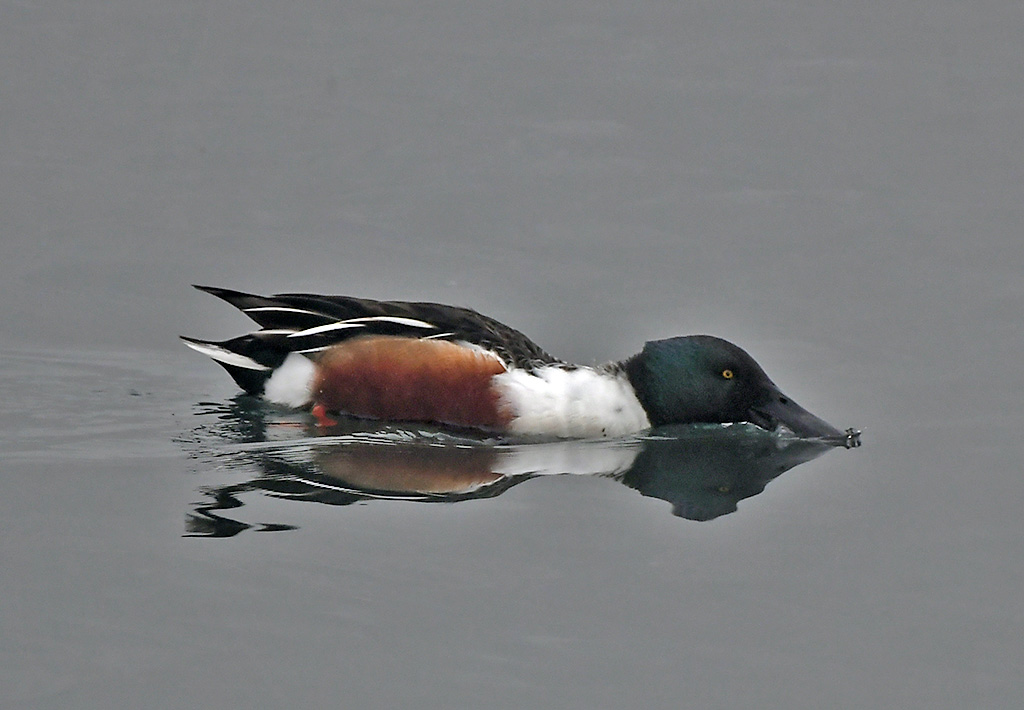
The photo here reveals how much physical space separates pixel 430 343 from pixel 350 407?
58cm

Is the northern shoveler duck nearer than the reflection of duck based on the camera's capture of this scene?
No

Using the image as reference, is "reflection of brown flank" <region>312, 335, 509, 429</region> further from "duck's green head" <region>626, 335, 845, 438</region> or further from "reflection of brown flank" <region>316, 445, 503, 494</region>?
"duck's green head" <region>626, 335, 845, 438</region>

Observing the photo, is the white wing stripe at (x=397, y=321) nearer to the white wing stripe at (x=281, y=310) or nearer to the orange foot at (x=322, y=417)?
the white wing stripe at (x=281, y=310)

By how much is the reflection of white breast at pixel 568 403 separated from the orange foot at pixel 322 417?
0.92 metres

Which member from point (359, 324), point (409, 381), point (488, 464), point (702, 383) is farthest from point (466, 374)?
point (702, 383)

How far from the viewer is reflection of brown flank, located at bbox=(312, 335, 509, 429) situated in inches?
346

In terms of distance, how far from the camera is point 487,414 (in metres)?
8.80

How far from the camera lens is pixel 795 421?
870cm

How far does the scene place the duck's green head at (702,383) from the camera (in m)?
8.90

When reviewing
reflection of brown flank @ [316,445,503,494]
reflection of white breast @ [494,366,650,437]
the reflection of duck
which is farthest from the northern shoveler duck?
reflection of brown flank @ [316,445,503,494]

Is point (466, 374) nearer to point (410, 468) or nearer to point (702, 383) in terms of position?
point (410, 468)

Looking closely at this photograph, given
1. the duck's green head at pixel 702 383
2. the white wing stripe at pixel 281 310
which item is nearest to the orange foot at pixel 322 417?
the white wing stripe at pixel 281 310

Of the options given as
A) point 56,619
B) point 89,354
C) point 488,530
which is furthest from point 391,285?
point 56,619

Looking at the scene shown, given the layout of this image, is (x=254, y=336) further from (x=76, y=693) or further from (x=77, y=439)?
(x=76, y=693)
